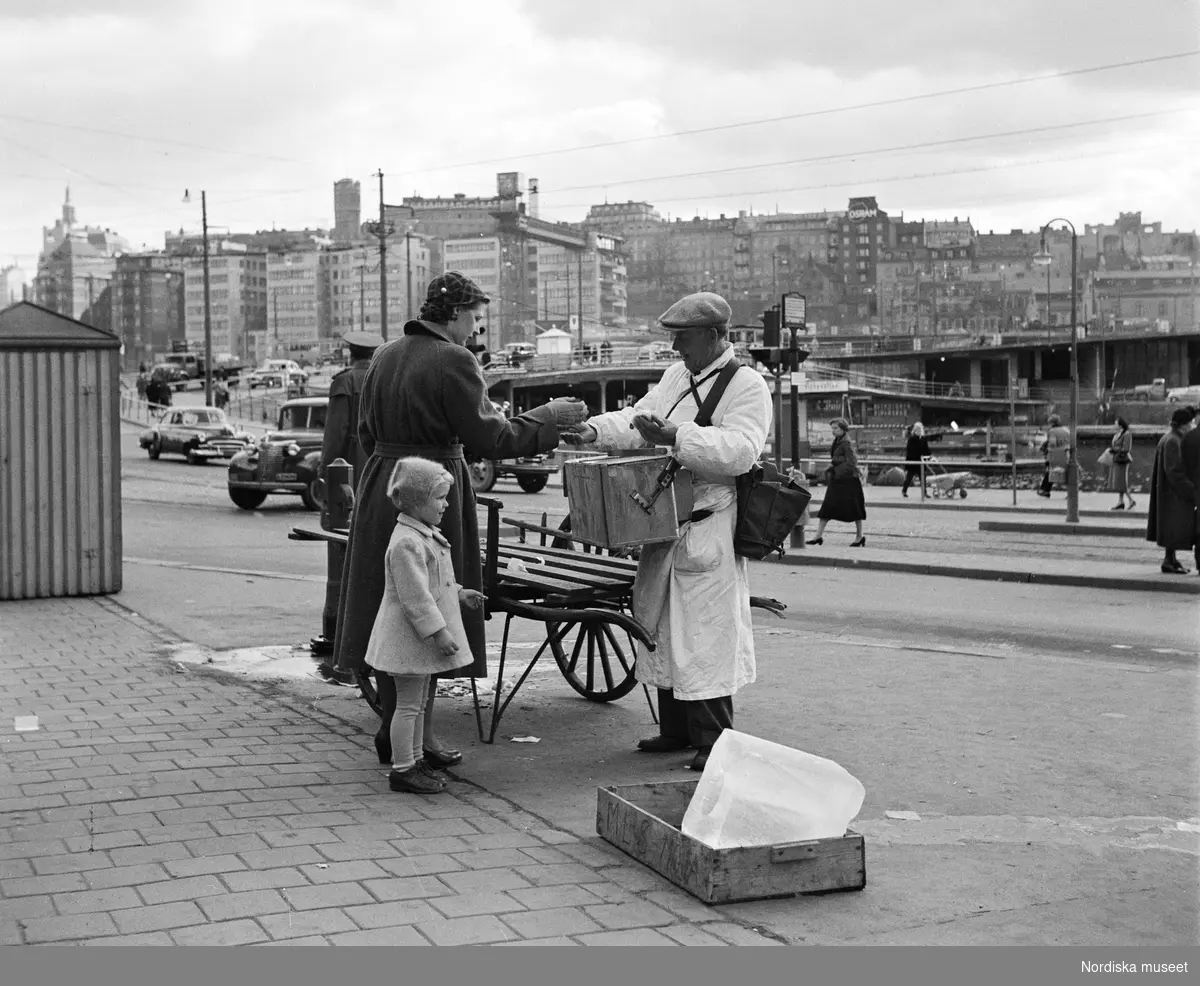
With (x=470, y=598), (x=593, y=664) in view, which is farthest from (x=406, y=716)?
(x=593, y=664)

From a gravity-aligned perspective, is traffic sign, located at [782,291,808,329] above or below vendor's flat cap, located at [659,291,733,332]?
above

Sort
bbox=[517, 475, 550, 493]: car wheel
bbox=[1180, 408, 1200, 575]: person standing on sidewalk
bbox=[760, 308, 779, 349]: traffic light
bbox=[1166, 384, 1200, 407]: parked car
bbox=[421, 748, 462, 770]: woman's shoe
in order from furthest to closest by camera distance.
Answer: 1. bbox=[1166, 384, 1200, 407]: parked car
2. bbox=[517, 475, 550, 493]: car wheel
3. bbox=[760, 308, 779, 349]: traffic light
4. bbox=[1180, 408, 1200, 575]: person standing on sidewalk
5. bbox=[421, 748, 462, 770]: woman's shoe

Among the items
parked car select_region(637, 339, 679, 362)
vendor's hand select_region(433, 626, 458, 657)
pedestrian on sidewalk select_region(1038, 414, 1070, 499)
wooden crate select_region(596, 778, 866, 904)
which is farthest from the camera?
parked car select_region(637, 339, 679, 362)

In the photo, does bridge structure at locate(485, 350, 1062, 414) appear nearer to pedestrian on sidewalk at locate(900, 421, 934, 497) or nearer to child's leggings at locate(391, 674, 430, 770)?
pedestrian on sidewalk at locate(900, 421, 934, 497)

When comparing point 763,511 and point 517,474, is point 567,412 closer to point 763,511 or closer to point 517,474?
point 763,511

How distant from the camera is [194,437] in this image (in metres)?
43.1

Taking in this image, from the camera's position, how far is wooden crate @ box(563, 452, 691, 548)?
6027 millimetres

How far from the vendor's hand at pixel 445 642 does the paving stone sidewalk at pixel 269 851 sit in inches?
22.4

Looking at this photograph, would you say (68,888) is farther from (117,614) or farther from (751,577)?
(751,577)

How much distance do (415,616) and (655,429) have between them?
1252 mm

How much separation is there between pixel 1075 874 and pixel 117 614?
7853mm

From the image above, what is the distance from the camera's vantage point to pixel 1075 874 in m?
4.80

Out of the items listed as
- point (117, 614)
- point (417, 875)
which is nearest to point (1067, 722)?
point (417, 875)

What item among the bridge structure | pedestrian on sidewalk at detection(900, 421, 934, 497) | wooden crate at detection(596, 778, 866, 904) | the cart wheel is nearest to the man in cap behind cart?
the cart wheel
